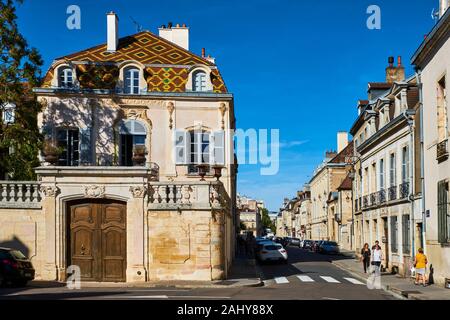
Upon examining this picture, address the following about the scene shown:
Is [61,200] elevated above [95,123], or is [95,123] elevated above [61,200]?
[95,123]

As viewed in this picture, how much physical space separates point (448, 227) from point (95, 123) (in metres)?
17.0

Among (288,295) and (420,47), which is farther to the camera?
(420,47)

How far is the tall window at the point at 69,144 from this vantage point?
29.5 metres

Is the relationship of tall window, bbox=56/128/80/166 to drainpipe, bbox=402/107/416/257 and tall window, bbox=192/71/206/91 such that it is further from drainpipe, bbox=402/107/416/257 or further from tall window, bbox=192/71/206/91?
drainpipe, bbox=402/107/416/257

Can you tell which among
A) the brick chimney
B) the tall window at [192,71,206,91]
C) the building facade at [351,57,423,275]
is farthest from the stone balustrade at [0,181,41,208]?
the brick chimney

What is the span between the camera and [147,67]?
30.5m

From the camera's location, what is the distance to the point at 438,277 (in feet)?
70.9

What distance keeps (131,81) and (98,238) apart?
10.9m

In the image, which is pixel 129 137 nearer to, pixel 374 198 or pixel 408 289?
pixel 374 198

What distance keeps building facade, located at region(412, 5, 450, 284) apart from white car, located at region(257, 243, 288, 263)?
1307 centimetres

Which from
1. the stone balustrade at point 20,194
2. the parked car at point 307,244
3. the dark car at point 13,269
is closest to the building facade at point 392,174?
the stone balustrade at point 20,194
